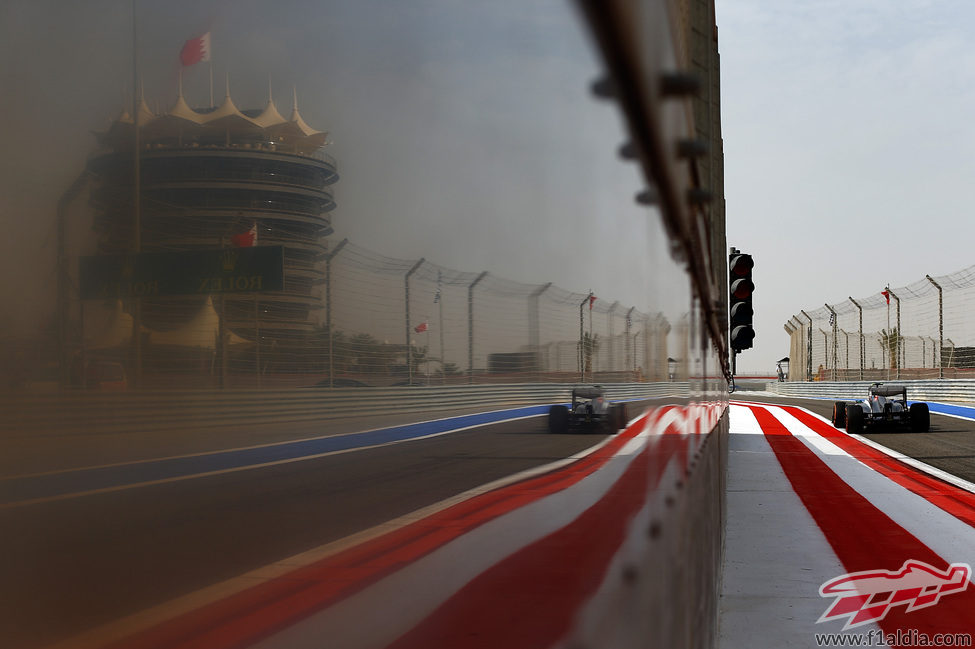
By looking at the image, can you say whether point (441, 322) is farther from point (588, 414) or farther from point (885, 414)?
point (885, 414)

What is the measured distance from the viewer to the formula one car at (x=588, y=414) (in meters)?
0.83

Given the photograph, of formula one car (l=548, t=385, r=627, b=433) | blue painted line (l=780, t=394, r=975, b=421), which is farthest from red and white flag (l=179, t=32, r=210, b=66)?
blue painted line (l=780, t=394, r=975, b=421)

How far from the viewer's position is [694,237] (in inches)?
90.5

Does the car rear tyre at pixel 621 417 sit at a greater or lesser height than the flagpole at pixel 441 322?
lesser

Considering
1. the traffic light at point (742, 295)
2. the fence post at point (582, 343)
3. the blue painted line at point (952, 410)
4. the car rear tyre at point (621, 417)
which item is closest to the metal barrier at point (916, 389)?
the blue painted line at point (952, 410)

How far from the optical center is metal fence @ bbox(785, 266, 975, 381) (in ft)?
72.0

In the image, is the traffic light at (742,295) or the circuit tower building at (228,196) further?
Result: the traffic light at (742,295)

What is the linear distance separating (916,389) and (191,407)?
1130 inches

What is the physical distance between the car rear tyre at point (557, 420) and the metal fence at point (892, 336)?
66.3 feet

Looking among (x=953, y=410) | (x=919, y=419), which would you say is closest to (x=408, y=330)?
(x=919, y=419)

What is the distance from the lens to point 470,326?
0.63 meters

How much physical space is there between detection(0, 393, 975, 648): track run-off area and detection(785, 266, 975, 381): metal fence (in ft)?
66.6

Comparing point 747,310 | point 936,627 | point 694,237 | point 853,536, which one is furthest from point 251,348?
point 747,310

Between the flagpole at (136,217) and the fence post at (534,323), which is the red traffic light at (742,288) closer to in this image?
the fence post at (534,323)
